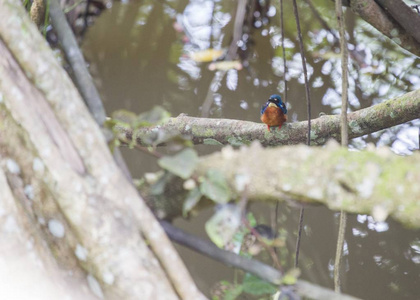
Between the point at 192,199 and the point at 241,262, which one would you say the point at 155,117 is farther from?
the point at 241,262

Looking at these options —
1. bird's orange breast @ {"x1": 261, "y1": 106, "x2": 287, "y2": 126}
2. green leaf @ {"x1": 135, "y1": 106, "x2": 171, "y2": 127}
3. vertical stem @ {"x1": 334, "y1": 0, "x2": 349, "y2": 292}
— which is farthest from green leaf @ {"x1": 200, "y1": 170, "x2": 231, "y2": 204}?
bird's orange breast @ {"x1": 261, "y1": 106, "x2": 287, "y2": 126}

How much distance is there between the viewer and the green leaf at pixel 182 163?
80 centimetres

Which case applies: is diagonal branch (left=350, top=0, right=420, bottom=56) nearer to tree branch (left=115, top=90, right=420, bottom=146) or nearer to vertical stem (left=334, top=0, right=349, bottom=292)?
tree branch (left=115, top=90, right=420, bottom=146)

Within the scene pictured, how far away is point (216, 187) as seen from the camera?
82 centimetres

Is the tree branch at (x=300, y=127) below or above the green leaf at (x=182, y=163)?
below

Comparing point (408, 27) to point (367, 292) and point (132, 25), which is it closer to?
point (367, 292)

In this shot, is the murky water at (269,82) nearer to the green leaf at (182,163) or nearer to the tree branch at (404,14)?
the tree branch at (404,14)

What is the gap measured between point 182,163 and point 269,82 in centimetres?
210

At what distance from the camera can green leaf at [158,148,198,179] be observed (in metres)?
0.80

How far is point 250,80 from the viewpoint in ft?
9.32

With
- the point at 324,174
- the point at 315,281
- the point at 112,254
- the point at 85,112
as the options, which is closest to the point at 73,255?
the point at 112,254

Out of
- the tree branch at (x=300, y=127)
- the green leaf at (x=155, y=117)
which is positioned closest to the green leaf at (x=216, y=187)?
the green leaf at (x=155, y=117)

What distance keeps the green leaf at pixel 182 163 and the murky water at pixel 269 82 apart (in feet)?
5.46

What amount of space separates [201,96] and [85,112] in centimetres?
203
